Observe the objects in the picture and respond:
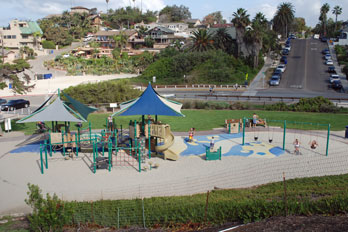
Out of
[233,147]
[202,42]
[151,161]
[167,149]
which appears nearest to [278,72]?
[202,42]

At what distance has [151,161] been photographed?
2156 centimetres

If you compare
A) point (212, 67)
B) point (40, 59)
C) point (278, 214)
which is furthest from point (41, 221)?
point (40, 59)

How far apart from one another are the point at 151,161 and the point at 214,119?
12664 mm

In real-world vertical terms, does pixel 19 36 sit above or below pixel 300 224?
above

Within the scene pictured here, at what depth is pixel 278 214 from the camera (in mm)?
12516

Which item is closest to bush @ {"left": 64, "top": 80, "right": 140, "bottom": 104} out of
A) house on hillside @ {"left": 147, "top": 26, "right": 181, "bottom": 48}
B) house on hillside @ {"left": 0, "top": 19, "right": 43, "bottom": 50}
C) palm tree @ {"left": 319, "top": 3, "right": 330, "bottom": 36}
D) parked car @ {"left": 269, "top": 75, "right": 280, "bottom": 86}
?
parked car @ {"left": 269, "top": 75, "right": 280, "bottom": 86}

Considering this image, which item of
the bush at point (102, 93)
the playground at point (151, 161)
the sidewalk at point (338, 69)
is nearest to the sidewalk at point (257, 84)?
the sidewalk at point (338, 69)

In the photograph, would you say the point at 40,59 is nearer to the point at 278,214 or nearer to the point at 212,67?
the point at 212,67

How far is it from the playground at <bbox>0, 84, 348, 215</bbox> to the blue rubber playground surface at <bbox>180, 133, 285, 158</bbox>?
64 mm

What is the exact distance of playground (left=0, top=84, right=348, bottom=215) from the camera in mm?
17250

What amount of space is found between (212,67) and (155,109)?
4481 cm

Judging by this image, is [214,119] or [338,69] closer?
[214,119]

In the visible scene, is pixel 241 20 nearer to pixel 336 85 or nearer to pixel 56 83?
pixel 336 85

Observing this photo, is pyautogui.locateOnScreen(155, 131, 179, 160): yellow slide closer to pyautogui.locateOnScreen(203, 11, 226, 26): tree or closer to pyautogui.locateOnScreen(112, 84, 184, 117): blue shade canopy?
pyautogui.locateOnScreen(112, 84, 184, 117): blue shade canopy
